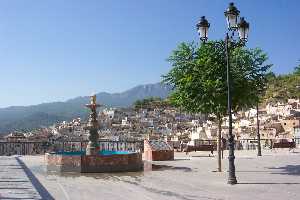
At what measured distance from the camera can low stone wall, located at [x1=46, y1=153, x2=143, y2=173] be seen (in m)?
19.8

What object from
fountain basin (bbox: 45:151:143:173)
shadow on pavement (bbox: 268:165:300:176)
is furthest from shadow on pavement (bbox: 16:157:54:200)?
shadow on pavement (bbox: 268:165:300:176)

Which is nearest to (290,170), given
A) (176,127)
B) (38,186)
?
(38,186)

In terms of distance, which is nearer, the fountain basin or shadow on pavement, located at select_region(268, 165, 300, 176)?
shadow on pavement, located at select_region(268, 165, 300, 176)

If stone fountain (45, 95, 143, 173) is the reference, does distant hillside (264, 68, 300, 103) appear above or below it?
above

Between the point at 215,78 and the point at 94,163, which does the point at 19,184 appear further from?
the point at 215,78

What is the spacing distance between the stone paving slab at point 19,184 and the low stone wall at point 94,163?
1.25m

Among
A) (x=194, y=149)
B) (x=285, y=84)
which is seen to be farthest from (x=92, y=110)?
(x=285, y=84)

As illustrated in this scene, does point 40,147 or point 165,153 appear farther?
point 40,147

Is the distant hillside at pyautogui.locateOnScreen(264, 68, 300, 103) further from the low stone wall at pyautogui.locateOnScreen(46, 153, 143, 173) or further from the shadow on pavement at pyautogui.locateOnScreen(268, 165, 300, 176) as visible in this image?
the low stone wall at pyautogui.locateOnScreen(46, 153, 143, 173)

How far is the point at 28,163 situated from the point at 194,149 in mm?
10473

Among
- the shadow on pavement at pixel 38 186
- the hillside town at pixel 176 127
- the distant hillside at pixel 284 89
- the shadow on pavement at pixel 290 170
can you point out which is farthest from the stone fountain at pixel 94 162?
the distant hillside at pixel 284 89

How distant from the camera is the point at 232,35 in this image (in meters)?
15.9

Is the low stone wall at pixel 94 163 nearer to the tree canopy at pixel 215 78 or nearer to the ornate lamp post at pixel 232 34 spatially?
the tree canopy at pixel 215 78

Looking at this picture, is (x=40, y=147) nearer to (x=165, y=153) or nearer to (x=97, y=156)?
(x=165, y=153)
